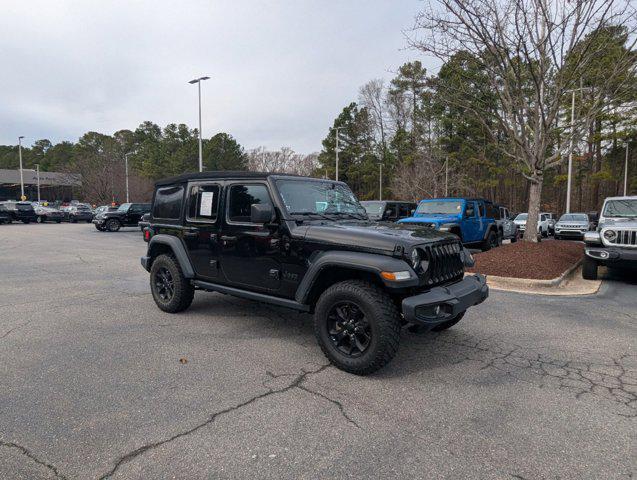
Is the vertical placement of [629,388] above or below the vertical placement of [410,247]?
below

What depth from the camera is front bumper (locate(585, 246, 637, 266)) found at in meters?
7.82

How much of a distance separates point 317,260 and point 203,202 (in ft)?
6.87

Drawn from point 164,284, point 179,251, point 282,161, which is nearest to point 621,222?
point 179,251

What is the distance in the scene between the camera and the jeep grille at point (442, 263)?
3895 millimetres

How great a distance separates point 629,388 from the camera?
3.61 metres

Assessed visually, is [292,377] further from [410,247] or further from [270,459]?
[410,247]

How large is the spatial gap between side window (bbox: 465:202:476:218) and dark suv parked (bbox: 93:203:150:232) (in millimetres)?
19947

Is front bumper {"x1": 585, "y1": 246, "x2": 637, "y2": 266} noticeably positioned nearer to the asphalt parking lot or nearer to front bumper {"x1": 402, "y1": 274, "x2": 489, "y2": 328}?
the asphalt parking lot

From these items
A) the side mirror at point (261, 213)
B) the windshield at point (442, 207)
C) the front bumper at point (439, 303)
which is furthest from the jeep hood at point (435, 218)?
the side mirror at point (261, 213)

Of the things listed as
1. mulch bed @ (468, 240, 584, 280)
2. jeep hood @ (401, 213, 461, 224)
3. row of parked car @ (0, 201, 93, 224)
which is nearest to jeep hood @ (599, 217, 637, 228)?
mulch bed @ (468, 240, 584, 280)

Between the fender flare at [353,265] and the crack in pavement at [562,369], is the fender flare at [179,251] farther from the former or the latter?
the crack in pavement at [562,369]

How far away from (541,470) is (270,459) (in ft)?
5.36

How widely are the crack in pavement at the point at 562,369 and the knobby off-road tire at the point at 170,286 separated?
335 cm

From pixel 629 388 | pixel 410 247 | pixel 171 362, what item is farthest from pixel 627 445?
pixel 171 362
